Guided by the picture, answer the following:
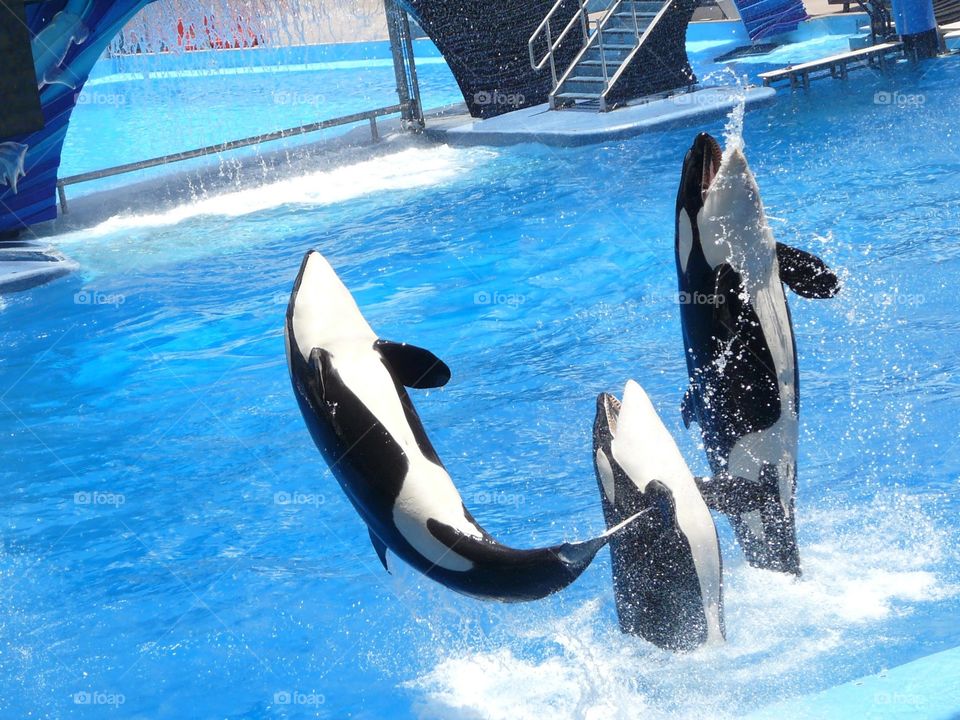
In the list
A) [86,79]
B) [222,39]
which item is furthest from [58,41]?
[222,39]

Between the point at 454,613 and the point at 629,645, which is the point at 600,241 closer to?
the point at 454,613

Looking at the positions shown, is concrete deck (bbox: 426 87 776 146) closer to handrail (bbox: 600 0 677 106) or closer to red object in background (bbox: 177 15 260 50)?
handrail (bbox: 600 0 677 106)

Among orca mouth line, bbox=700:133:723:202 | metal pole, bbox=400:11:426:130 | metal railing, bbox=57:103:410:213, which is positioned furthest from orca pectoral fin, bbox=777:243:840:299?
metal pole, bbox=400:11:426:130

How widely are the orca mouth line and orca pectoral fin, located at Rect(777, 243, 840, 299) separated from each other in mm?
299

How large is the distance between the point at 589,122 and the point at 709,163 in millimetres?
8955

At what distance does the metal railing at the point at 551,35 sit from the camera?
13.2 m

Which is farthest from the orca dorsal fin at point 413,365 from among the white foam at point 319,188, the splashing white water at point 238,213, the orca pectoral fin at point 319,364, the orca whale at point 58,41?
the orca whale at point 58,41

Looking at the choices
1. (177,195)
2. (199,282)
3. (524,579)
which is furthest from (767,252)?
(177,195)

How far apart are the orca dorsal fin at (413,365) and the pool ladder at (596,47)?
31.9 feet

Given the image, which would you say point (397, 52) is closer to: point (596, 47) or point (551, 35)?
point (551, 35)

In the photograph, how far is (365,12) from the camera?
2677 centimetres

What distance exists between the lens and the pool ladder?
12.8 meters

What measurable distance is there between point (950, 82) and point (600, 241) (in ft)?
18.3

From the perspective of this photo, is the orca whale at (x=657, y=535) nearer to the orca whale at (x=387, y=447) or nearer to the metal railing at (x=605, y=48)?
the orca whale at (x=387, y=447)
